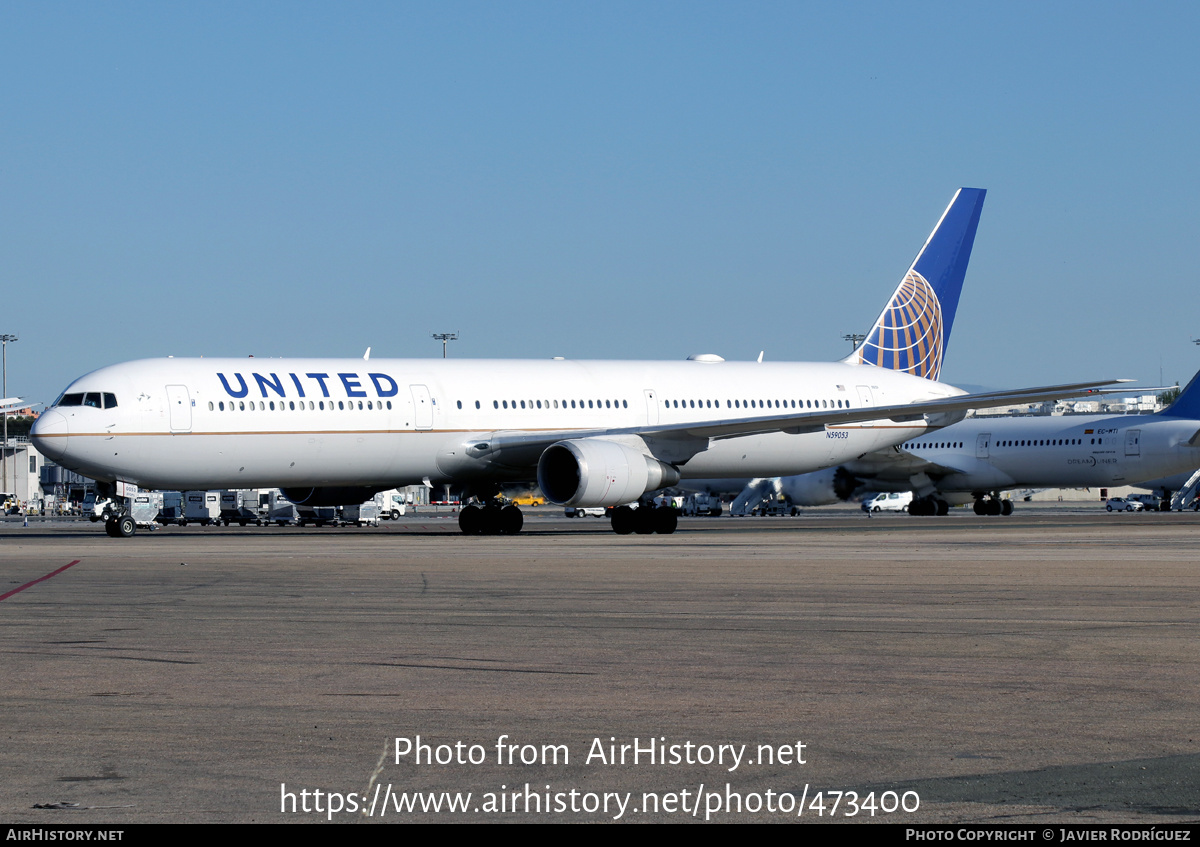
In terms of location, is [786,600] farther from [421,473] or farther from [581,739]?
[421,473]

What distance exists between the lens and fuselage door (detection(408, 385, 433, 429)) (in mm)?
32938

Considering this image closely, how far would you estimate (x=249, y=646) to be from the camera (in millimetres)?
11961

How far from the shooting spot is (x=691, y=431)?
3403 cm

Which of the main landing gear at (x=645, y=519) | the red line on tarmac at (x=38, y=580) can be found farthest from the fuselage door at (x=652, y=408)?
the red line on tarmac at (x=38, y=580)

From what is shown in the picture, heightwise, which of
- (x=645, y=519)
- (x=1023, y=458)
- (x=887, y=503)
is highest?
(x=1023, y=458)

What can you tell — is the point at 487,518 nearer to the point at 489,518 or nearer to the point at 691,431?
the point at 489,518

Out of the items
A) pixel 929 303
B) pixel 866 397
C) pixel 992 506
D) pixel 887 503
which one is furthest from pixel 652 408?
pixel 887 503

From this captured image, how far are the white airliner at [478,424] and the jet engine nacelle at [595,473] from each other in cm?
4

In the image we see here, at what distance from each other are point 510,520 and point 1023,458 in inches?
1159

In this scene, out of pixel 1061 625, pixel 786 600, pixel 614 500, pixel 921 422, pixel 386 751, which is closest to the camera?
pixel 386 751

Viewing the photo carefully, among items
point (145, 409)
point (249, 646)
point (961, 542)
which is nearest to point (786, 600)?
point (249, 646)

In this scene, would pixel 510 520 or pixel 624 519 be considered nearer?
pixel 624 519

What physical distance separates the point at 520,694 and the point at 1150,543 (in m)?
21.9

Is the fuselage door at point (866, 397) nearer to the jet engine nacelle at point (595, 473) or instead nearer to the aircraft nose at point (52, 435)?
the jet engine nacelle at point (595, 473)
